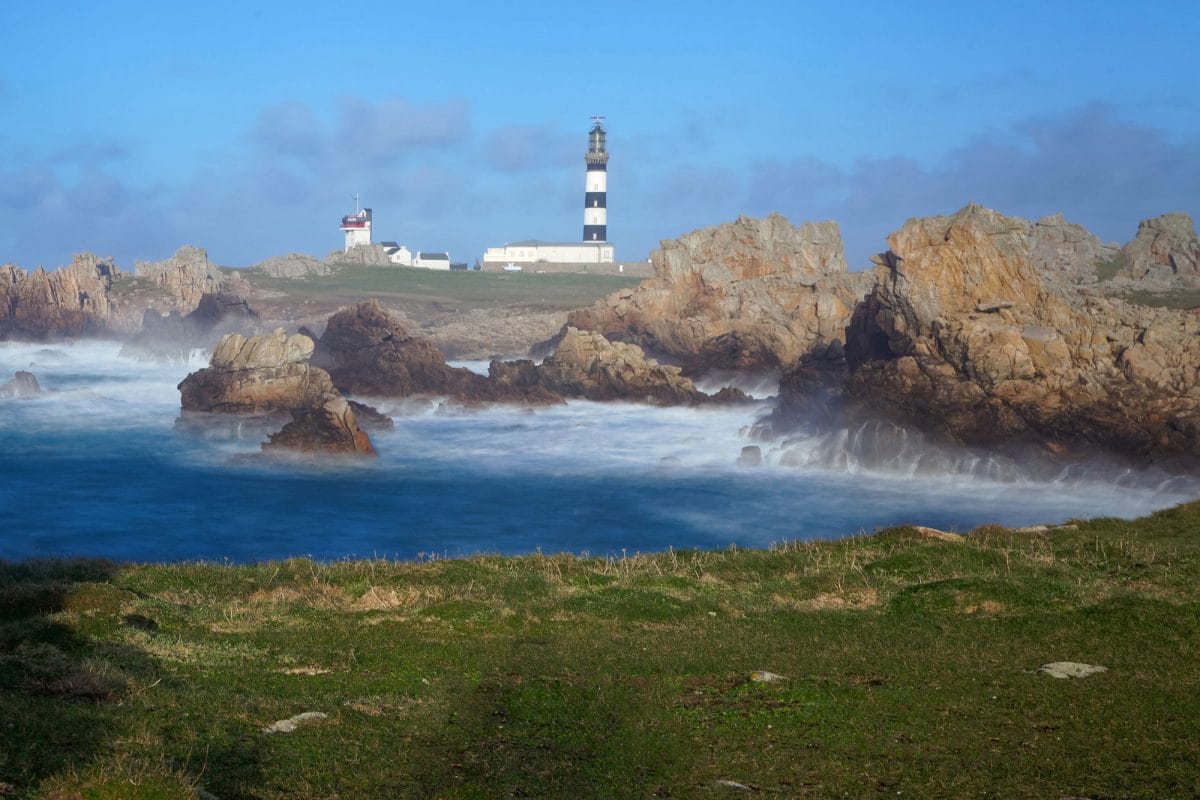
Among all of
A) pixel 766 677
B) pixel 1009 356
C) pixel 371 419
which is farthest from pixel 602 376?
pixel 766 677

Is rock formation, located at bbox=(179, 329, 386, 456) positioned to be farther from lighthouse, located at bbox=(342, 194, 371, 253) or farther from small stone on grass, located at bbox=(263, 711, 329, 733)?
lighthouse, located at bbox=(342, 194, 371, 253)

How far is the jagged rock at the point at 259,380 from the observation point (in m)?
52.1

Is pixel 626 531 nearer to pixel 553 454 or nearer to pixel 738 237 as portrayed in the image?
pixel 553 454

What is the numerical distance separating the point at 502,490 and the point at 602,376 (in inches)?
868

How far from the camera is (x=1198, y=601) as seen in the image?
51.9ft

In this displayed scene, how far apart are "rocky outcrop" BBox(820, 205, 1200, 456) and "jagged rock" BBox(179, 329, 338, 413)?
21.5 m

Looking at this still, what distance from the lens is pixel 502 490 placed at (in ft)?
140

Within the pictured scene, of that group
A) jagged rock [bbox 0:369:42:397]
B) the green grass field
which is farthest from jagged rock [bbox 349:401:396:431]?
the green grass field

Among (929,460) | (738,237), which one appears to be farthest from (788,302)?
(929,460)

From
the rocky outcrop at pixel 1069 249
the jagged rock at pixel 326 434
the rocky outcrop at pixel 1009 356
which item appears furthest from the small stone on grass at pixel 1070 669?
the rocky outcrop at pixel 1069 249

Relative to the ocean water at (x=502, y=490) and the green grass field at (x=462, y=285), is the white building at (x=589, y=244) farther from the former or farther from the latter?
the ocean water at (x=502, y=490)

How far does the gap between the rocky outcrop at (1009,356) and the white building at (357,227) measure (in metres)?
146

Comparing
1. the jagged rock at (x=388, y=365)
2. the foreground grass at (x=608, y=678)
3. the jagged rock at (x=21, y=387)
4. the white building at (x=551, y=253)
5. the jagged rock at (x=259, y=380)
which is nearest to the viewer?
the foreground grass at (x=608, y=678)

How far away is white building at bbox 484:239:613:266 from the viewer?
16575cm
